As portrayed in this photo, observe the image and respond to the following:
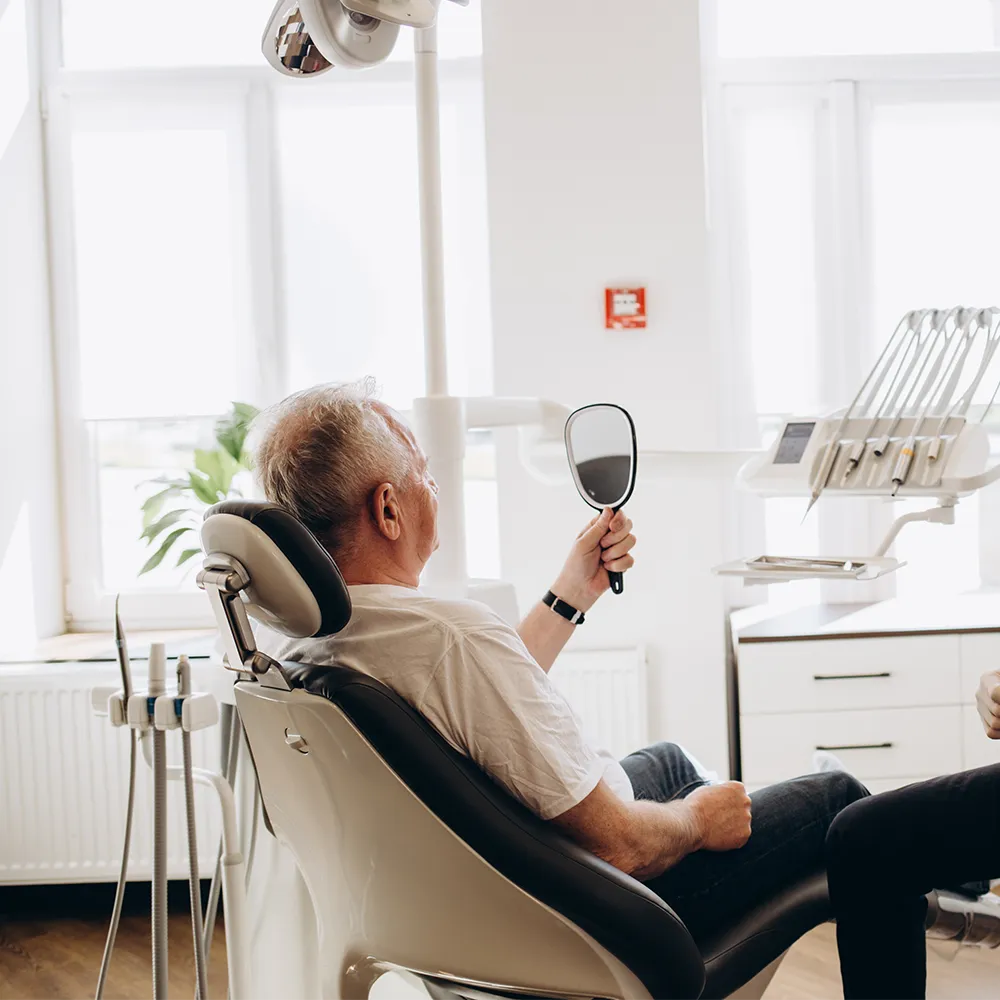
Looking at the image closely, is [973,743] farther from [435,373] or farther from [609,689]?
[435,373]

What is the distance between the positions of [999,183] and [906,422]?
200 cm

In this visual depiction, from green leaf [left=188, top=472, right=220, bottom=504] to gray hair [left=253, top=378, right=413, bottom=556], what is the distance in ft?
5.18

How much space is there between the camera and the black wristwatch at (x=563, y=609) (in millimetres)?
1796

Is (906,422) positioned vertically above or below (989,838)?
above

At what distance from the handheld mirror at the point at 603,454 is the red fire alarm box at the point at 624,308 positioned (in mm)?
1252

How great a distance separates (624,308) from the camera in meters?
2.86

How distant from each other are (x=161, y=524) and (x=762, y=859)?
194 cm

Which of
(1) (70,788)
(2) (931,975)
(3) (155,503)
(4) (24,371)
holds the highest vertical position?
(4) (24,371)

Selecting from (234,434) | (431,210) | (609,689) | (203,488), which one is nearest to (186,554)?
(203,488)

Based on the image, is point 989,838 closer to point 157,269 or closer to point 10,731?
point 10,731

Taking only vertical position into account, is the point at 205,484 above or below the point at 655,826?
above

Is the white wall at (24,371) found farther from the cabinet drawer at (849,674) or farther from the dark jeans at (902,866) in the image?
the dark jeans at (902,866)

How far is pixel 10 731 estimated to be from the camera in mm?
2812

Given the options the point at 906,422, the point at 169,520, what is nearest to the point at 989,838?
the point at 906,422
